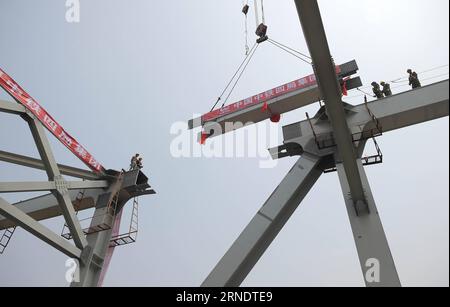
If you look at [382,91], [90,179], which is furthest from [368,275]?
[90,179]

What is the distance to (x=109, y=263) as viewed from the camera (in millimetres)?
10297

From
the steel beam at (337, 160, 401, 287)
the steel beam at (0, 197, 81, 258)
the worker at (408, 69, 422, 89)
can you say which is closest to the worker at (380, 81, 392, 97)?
the worker at (408, 69, 422, 89)

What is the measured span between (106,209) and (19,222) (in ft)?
9.56

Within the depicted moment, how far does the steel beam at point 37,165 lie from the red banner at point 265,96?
14.4 ft

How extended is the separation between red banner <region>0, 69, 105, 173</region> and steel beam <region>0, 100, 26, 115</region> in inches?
6.0

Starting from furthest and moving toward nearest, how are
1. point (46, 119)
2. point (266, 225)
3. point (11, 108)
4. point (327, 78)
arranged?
point (46, 119) < point (11, 108) < point (266, 225) < point (327, 78)

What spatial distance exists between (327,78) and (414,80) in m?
4.60

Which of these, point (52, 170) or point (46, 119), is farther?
point (46, 119)

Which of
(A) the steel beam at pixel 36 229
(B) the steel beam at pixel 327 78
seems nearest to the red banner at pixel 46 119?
(A) the steel beam at pixel 36 229

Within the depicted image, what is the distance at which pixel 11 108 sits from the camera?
8.66m

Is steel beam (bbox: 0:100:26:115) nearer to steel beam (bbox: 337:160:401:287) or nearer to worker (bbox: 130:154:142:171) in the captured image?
worker (bbox: 130:154:142:171)

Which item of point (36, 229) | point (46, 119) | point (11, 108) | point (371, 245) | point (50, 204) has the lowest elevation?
point (371, 245)

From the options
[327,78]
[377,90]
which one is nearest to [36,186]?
[327,78]

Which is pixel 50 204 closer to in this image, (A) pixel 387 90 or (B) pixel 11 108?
(B) pixel 11 108
